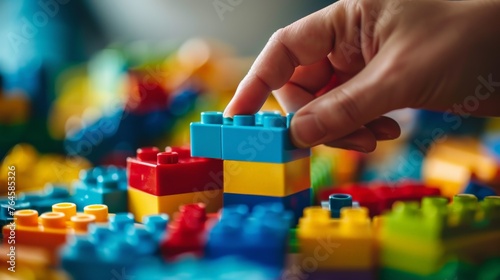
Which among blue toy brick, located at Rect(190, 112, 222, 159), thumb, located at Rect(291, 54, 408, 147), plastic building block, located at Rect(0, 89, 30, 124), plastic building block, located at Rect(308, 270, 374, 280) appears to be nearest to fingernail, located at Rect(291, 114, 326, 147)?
thumb, located at Rect(291, 54, 408, 147)

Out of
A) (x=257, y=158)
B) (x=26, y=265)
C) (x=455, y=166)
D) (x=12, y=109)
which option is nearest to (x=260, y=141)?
(x=257, y=158)

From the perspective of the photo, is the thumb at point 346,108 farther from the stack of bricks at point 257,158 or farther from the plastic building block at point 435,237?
the plastic building block at point 435,237

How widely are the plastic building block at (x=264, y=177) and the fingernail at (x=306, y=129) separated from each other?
0.04m

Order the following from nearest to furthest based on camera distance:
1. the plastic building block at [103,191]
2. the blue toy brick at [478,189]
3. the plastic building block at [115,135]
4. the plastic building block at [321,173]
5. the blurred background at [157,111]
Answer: the plastic building block at [103,191] → the blue toy brick at [478,189] → the plastic building block at [321,173] → the blurred background at [157,111] → the plastic building block at [115,135]

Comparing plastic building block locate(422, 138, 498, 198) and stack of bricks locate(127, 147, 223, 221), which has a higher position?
stack of bricks locate(127, 147, 223, 221)

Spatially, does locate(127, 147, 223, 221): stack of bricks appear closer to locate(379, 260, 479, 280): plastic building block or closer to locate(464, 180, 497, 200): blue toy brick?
locate(379, 260, 479, 280): plastic building block

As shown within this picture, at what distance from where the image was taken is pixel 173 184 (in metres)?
0.89

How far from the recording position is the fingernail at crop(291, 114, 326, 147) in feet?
2.70

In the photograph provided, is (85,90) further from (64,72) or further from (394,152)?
(394,152)

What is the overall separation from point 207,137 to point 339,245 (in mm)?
307

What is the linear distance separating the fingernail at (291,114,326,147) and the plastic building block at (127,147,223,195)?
143 mm

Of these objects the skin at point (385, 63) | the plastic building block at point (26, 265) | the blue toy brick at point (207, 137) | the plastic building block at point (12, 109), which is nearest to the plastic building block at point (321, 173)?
the skin at point (385, 63)

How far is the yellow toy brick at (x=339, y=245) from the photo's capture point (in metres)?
0.66

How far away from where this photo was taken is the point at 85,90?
234 centimetres
